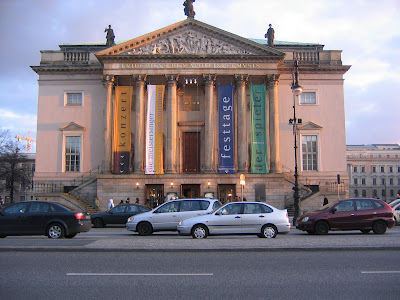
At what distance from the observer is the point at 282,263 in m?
10.1

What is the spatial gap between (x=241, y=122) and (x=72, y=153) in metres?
16.9

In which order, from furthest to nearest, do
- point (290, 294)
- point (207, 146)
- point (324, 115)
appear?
point (324, 115) → point (207, 146) → point (290, 294)

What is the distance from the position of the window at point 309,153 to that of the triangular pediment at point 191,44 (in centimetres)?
878

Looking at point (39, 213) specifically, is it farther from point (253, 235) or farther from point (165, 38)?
point (165, 38)

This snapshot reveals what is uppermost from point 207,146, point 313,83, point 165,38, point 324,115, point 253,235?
point 165,38

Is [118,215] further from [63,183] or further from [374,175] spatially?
[374,175]

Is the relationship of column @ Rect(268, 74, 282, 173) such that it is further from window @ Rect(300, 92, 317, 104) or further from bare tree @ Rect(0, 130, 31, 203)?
bare tree @ Rect(0, 130, 31, 203)

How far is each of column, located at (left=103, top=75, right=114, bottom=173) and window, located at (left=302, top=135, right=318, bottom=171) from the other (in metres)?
18.7

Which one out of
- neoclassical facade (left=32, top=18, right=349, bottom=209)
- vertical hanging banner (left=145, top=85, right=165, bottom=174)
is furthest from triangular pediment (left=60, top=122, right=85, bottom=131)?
vertical hanging banner (left=145, top=85, right=165, bottom=174)

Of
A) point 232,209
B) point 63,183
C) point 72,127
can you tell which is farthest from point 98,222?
point 72,127

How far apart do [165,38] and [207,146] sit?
10.9m

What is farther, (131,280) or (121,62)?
(121,62)

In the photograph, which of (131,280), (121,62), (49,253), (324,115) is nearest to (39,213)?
(49,253)

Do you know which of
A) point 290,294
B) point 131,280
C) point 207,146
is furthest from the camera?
point 207,146
